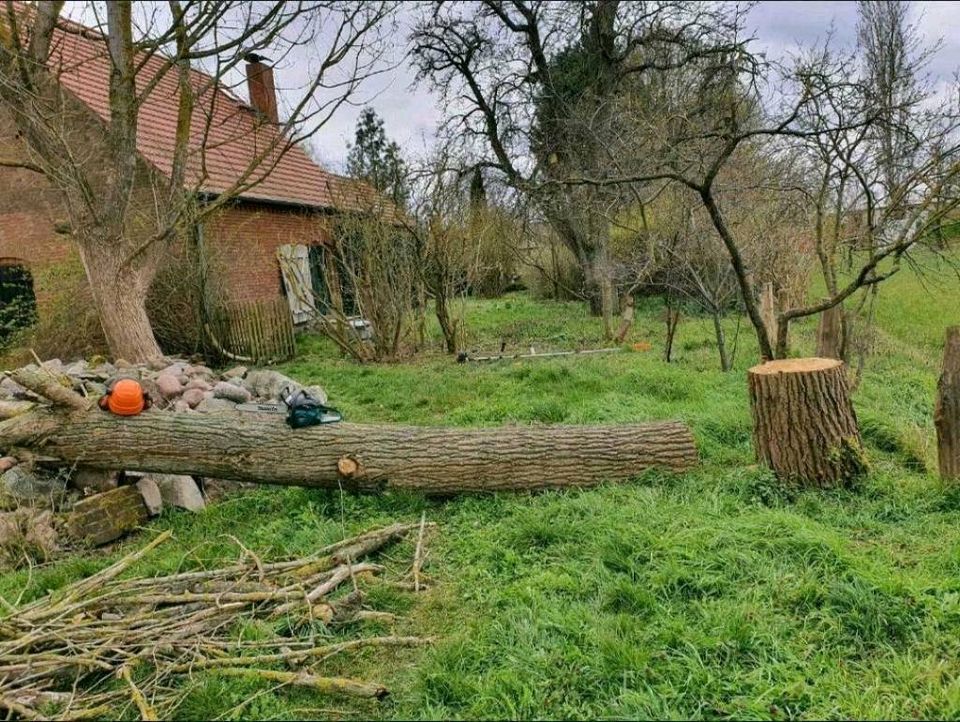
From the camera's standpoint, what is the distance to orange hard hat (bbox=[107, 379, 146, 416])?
4.72m

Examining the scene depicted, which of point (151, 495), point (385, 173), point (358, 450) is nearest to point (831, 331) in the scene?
point (358, 450)

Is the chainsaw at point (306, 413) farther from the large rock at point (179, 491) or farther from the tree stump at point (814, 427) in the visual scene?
the tree stump at point (814, 427)

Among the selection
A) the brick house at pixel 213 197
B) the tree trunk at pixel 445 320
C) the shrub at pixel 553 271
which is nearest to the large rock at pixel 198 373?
the brick house at pixel 213 197

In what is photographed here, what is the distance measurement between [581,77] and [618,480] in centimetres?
1516

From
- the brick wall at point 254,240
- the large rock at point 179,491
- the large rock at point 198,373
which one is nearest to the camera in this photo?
the large rock at point 179,491

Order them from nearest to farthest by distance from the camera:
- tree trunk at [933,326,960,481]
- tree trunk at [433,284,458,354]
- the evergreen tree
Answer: tree trunk at [933,326,960,481] → tree trunk at [433,284,458,354] → the evergreen tree

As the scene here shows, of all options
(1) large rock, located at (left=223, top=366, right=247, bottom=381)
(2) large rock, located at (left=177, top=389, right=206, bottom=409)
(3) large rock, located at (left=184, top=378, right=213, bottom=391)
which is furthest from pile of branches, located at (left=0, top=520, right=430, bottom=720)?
(1) large rock, located at (left=223, top=366, right=247, bottom=381)

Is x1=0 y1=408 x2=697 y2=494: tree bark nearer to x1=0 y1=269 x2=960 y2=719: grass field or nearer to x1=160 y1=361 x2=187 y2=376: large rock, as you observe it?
x1=0 y1=269 x2=960 y2=719: grass field

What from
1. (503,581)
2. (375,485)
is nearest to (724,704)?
(503,581)

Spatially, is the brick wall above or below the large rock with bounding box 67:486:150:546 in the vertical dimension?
above

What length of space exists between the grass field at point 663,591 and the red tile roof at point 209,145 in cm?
746

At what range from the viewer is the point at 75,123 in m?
10.2

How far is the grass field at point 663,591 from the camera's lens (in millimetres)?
2289

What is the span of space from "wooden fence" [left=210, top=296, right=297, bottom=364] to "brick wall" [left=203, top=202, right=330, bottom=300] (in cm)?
71
